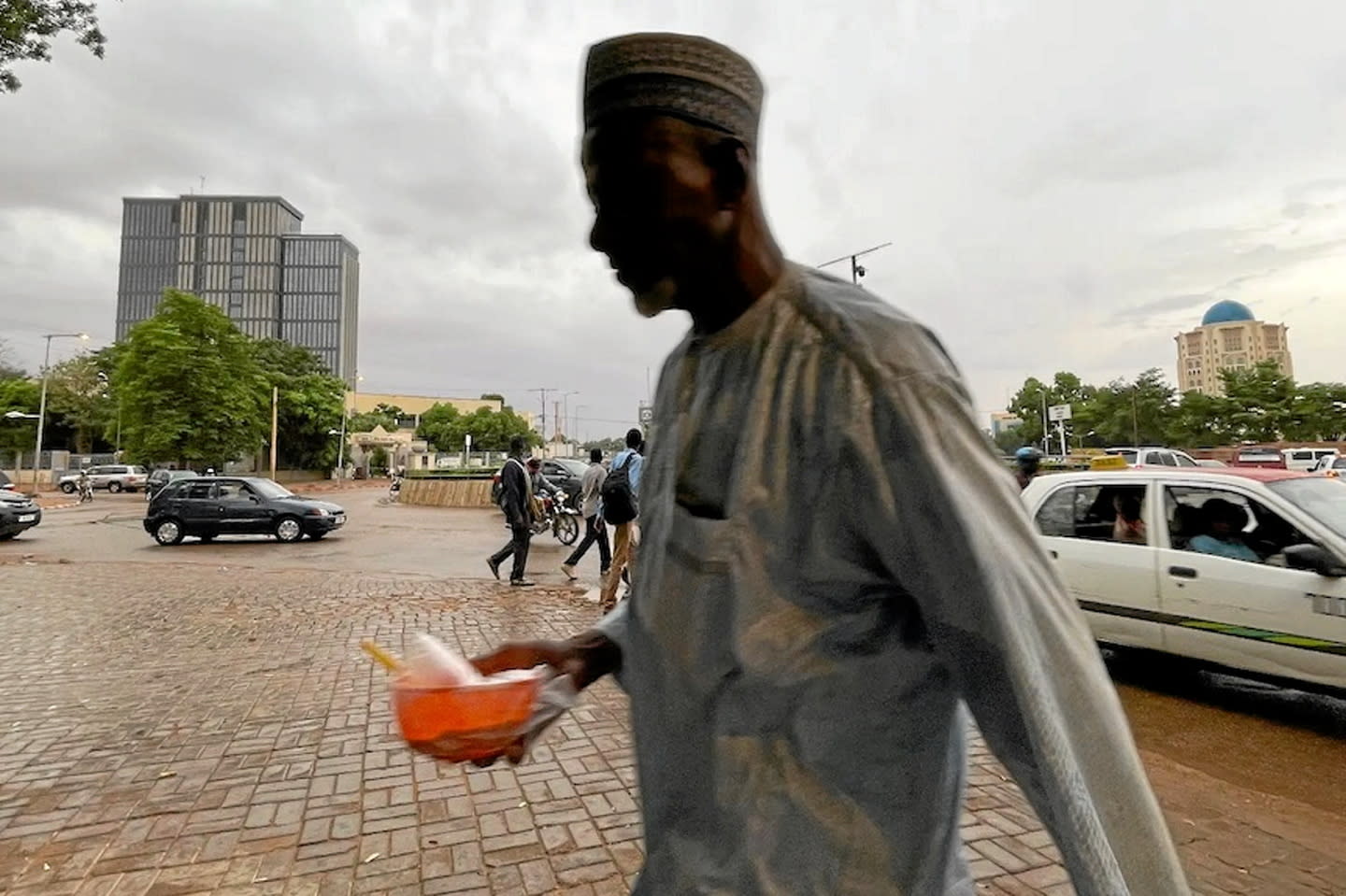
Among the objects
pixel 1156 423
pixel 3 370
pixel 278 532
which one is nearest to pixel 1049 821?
pixel 278 532

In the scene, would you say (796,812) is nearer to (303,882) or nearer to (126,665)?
(303,882)

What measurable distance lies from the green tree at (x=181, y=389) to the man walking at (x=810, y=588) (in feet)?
118

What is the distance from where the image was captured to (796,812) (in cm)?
83

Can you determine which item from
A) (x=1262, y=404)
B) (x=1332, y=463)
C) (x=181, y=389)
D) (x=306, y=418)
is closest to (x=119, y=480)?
(x=181, y=389)

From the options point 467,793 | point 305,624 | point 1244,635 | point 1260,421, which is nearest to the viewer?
point 467,793

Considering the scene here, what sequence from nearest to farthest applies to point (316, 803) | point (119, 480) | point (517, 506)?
point (316, 803) < point (517, 506) < point (119, 480)

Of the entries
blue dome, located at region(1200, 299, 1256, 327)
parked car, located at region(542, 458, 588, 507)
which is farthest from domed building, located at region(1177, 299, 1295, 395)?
parked car, located at region(542, 458, 588, 507)

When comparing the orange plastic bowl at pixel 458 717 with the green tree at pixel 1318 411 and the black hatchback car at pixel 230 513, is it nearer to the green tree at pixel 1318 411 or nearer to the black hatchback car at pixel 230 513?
the black hatchback car at pixel 230 513

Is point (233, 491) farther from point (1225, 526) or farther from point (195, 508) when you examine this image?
point (1225, 526)

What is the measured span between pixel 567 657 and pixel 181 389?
37058mm

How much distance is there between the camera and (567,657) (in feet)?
3.81

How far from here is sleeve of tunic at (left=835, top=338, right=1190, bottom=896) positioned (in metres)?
0.65

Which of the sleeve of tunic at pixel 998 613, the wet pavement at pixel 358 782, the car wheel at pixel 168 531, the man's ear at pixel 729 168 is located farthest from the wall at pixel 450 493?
the sleeve of tunic at pixel 998 613

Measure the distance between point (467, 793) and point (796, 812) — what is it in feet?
10.9
